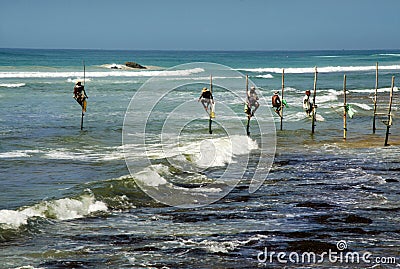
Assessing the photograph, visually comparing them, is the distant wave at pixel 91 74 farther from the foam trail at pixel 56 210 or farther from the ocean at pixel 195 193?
the foam trail at pixel 56 210

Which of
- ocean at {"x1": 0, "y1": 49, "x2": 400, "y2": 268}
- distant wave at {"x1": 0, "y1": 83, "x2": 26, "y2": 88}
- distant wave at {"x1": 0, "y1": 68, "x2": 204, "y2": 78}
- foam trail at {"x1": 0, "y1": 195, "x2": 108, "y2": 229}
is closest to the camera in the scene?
ocean at {"x1": 0, "y1": 49, "x2": 400, "y2": 268}

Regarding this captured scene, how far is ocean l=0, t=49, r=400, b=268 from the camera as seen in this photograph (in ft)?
27.8

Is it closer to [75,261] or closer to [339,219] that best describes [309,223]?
[339,219]

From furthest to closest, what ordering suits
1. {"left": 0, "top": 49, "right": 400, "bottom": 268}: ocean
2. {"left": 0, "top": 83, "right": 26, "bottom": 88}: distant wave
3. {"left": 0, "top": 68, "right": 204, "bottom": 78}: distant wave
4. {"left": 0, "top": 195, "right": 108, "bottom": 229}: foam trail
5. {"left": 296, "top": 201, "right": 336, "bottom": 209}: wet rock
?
{"left": 0, "top": 68, "right": 204, "bottom": 78}: distant wave, {"left": 0, "top": 83, "right": 26, "bottom": 88}: distant wave, {"left": 296, "top": 201, "right": 336, "bottom": 209}: wet rock, {"left": 0, "top": 195, "right": 108, "bottom": 229}: foam trail, {"left": 0, "top": 49, "right": 400, "bottom": 268}: ocean

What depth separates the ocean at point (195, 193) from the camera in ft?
27.8

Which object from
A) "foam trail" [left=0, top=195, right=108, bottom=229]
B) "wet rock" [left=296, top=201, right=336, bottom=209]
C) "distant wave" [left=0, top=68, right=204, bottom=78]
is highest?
"distant wave" [left=0, top=68, right=204, bottom=78]

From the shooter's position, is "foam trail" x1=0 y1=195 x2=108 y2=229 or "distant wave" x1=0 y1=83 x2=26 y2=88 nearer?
"foam trail" x1=0 y1=195 x2=108 y2=229

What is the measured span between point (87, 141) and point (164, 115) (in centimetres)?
848

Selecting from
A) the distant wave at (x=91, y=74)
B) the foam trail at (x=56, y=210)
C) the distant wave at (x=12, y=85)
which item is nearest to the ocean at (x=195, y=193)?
the foam trail at (x=56, y=210)

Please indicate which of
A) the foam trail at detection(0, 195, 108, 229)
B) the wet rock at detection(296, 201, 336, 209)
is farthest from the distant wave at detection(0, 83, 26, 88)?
the wet rock at detection(296, 201, 336, 209)

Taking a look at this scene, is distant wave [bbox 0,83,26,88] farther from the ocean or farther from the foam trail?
the foam trail

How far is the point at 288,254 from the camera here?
27.5ft

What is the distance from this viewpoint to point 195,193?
12547 mm

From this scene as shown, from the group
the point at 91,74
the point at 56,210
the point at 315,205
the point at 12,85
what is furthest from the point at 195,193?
the point at 91,74
